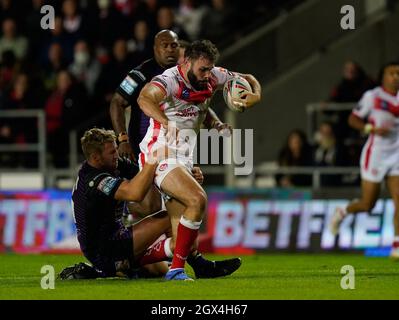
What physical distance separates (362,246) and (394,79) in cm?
266

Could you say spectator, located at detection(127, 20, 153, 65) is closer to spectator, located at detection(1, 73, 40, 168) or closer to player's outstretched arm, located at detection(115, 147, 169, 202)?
spectator, located at detection(1, 73, 40, 168)

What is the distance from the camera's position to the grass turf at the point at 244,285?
8703mm

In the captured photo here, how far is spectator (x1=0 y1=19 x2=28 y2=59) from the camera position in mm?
18828

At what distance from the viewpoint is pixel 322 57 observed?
17516 mm

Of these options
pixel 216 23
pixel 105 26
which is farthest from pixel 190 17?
pixel 105 26

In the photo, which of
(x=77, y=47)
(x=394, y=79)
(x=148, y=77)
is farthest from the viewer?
(x=77, y=47)

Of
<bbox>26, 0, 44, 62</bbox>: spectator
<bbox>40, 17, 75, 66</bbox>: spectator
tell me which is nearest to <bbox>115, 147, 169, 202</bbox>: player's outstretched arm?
<bbox>40, 17, 75, 66</bbox>: spectator

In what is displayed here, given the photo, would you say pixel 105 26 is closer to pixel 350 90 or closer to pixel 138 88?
pixel 350 90

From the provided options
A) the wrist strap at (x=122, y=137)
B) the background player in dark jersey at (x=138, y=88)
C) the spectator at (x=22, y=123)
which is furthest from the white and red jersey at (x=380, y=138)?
the spectator at (x=22, y=123)

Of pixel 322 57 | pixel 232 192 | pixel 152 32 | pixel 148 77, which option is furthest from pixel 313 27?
pixel 148 77

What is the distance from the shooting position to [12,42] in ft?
62.1

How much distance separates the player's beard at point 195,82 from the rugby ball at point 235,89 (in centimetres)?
22

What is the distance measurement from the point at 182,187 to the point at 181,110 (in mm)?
796
